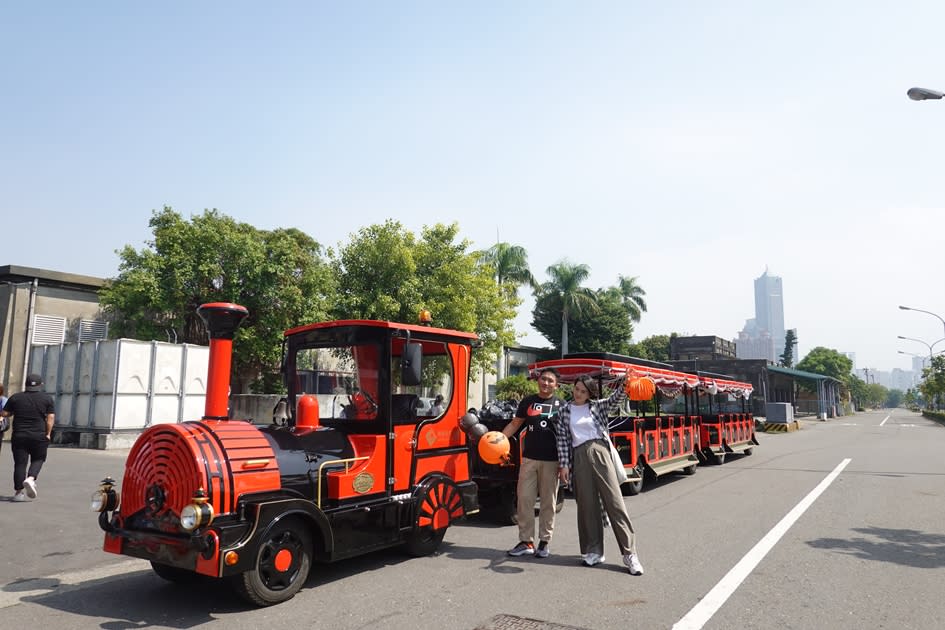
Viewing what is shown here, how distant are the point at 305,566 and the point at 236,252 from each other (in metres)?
20.5

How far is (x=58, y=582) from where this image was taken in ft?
18.0

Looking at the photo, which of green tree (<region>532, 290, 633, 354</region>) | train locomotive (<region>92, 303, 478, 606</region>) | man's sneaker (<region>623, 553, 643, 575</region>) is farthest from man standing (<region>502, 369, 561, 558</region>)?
green tree (<region>532, 290, 633, 354</region>)

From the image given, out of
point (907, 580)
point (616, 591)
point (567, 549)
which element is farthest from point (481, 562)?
point (907, 580)

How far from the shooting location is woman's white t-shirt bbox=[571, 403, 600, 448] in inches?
238

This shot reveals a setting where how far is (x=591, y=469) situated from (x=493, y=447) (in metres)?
0.96

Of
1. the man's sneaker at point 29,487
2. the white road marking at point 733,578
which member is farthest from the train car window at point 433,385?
the man's sneaker at point 29,487

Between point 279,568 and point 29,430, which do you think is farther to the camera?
point 29,430

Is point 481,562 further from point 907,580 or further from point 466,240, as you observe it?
point 466,240

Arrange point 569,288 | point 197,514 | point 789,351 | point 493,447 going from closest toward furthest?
point 197,514, point 493,447, point 569,288, point 789,351

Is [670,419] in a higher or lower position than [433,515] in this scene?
higher

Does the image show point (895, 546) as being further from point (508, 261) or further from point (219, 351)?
point (508, 261)

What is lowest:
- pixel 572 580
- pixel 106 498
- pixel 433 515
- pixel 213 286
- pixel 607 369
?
pixel 572 580

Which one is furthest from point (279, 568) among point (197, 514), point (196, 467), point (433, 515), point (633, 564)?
point (633, 564)

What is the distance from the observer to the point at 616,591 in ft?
16.9
